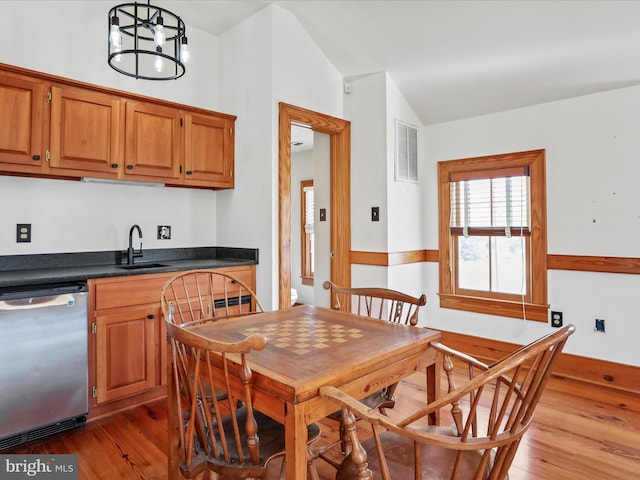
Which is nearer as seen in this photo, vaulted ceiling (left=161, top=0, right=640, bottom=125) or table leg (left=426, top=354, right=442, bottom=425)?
table leg (left=426, top=354, right=442, bottom=425)

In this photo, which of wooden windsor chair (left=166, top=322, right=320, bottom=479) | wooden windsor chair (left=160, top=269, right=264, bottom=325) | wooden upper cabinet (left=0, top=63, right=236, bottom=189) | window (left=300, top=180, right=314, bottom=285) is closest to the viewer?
wooden windsor chair (left=166, top=322, right=320, bottom=479)

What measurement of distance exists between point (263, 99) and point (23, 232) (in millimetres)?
1955

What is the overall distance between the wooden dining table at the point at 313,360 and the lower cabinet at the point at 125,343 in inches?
42.8

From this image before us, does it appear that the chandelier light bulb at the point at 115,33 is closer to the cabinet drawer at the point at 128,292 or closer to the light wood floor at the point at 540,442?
the cabinet drawer at the point at 128,292

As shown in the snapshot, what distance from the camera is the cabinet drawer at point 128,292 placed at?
2.48 m

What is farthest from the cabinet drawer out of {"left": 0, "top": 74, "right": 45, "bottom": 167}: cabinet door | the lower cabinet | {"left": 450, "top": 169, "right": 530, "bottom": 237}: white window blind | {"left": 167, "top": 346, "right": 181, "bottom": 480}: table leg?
{"left": 450, "top": 169, "right": 530, "bottom": 237}: white window blind

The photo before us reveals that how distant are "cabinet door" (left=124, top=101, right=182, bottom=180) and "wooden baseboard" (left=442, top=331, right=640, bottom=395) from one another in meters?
3.05

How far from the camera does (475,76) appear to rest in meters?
3.26

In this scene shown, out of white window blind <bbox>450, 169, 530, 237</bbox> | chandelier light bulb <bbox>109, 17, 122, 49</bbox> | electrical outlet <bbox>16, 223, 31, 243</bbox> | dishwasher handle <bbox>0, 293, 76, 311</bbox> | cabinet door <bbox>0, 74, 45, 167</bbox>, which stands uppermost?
chandelier light bulb <bbox>109, 17, 122, 49</bbox>

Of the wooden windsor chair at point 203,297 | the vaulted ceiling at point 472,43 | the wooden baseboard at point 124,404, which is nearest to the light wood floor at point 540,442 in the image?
the wooden baseboard at point 124,404

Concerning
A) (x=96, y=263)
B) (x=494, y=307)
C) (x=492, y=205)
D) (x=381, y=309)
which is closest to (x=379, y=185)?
(x=492, y=205)

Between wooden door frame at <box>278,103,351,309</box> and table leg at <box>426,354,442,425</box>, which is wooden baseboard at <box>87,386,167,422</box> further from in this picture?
table leg at <box>426,354,442,425</box>

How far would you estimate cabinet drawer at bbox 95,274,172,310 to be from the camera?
97.7 inches

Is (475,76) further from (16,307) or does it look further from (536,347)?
(16,307)
